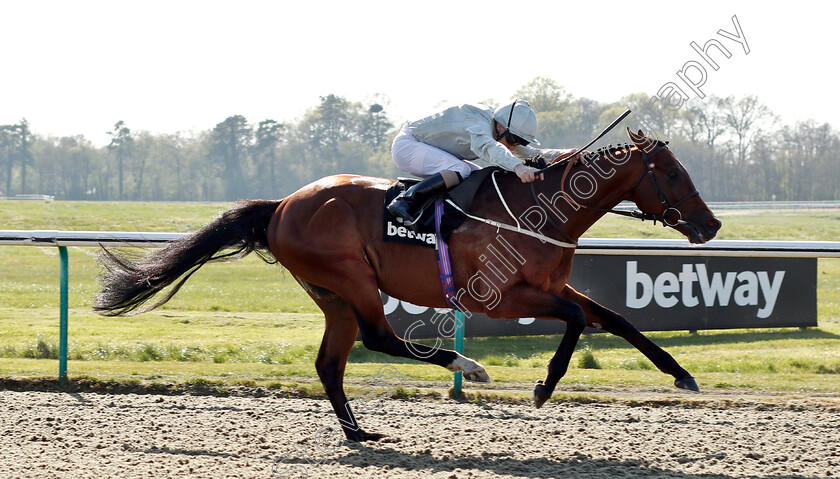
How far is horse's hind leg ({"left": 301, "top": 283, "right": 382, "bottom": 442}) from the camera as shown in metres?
4.66

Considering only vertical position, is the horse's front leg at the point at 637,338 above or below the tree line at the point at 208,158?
below

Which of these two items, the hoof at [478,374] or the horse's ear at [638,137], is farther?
the horse's ear at [638,137]

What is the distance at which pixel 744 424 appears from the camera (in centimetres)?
484

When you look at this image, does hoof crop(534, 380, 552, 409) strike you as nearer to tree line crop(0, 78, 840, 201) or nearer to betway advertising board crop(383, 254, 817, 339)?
betway advertising board crop(383, 254, 817, 339)

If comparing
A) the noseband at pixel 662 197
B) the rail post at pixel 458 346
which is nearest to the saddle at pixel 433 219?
the noseband at pixel 662 197

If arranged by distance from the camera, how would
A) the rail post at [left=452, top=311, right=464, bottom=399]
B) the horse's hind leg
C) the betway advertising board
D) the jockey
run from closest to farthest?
the jockey → the horse's hind leg → the rail post at [left=452, top=311, right=464, bottom=399] → the betway advertising board

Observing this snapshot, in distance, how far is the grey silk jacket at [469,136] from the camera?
4.37 m

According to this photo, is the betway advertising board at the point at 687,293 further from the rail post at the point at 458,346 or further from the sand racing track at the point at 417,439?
the sand racing track at the point at 417,439

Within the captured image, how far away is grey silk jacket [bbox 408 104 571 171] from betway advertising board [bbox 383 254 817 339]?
9.46ft

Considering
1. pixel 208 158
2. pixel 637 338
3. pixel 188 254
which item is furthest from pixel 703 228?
pixel 208 158

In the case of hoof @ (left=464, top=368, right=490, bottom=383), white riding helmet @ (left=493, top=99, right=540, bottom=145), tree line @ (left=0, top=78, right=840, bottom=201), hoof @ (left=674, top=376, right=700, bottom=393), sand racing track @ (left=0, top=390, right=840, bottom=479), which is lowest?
sand racing track @ (left=0, top=390, right=840, bottom=479)

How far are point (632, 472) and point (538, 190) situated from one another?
1.62 metres

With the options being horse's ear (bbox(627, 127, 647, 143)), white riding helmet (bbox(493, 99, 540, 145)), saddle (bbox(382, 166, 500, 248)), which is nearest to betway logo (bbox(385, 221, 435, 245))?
saddle (bbox(382, 166, 500, 248))

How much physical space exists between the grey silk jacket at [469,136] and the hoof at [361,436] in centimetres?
170
